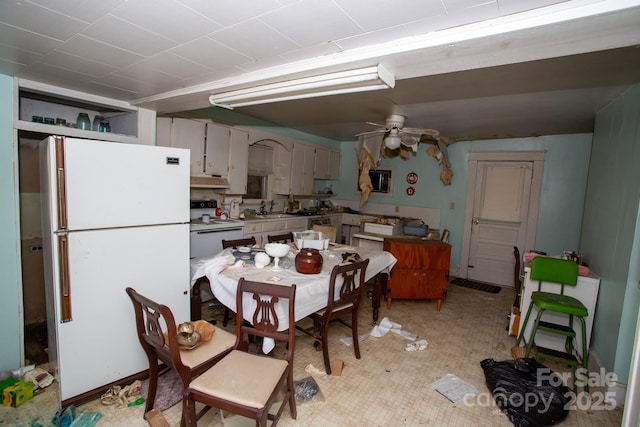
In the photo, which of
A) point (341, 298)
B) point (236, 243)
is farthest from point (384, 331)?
point (236, 243)

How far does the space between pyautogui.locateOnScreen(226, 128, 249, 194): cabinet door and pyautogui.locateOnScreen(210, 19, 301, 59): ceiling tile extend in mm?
2660

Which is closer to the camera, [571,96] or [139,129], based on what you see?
[571,96]

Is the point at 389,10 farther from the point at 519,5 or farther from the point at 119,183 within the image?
the point at 119,183

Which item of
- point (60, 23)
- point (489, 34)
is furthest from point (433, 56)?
point (60, 23)

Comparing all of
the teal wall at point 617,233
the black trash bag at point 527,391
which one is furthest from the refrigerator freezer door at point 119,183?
the teal wall at point 617,233

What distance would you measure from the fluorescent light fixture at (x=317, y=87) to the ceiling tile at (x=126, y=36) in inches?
26.0

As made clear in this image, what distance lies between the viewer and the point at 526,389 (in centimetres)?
227

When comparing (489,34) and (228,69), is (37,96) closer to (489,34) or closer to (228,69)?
(228,69)

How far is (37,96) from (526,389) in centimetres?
467

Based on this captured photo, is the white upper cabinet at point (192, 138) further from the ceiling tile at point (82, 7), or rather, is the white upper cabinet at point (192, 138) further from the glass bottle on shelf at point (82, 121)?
the ceiling tile at point (82, 7)

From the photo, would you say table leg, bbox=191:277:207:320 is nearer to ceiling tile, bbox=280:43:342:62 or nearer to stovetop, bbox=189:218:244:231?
stovetop, bbox=189:218:244:231

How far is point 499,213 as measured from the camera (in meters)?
4.99

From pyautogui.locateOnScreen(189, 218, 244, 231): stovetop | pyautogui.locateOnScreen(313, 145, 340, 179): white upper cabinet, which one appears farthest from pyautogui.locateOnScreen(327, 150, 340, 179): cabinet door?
pyautogui.locateOnScreen(189, 218, 244, 231): stovetop

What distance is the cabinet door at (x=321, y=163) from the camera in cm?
594
